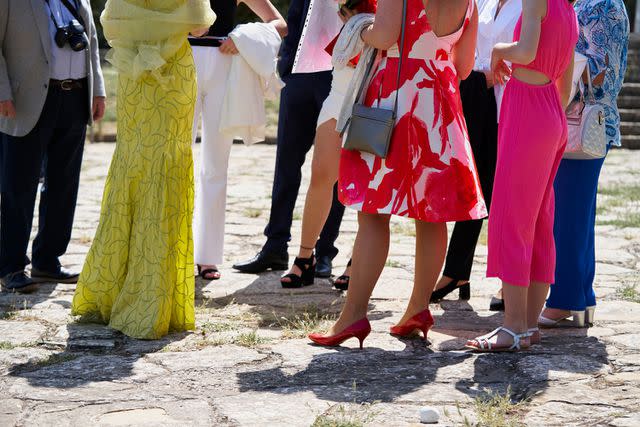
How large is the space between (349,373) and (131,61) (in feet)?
5.71

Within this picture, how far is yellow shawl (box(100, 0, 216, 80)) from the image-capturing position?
473 cm

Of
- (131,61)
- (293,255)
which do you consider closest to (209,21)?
(131,61)

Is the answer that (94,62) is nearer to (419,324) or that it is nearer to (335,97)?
(335,97)

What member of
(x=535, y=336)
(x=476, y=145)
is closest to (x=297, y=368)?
(x=535, y=336)

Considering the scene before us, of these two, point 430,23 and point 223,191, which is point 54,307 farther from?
point 430,23

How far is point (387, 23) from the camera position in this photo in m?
4.25

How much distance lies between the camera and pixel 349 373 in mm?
4172

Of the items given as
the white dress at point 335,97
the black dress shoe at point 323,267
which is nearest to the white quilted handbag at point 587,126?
the white dress at point 335,97

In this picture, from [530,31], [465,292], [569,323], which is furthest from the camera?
[465,292]

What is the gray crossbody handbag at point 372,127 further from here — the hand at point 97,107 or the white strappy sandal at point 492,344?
the hand at point 97,107

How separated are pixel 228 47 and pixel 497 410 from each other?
2.87 metres

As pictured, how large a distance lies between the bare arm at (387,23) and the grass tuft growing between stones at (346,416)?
1.48 m

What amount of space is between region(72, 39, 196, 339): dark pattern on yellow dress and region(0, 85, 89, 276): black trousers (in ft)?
3.25

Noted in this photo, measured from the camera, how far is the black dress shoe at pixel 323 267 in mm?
6184
